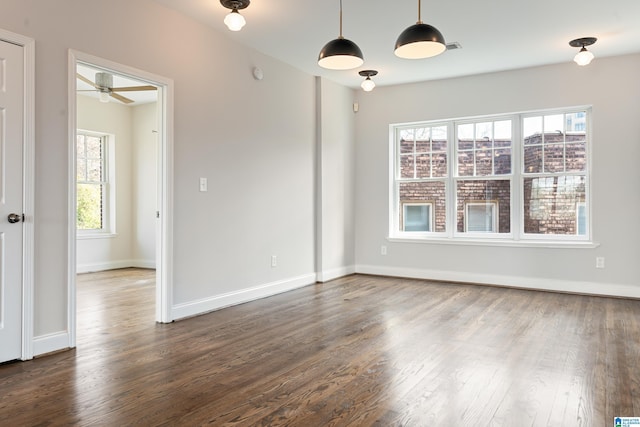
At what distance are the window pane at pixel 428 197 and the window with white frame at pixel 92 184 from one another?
4849mm

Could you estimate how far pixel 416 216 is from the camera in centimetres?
654

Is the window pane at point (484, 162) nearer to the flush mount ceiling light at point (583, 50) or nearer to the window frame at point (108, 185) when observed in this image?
the flush mount ceiling light at point (583, 50)

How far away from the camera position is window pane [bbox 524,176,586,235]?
549 cm

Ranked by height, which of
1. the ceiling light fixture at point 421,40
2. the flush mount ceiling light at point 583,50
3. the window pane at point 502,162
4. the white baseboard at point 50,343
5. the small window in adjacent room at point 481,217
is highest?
the flush mount ceiling light at point 583,50

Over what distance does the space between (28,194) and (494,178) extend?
5128 millimetres

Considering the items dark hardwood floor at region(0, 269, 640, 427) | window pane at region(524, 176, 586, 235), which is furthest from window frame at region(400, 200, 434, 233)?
dark hardwood floor at region(0, 269, 640, 427)

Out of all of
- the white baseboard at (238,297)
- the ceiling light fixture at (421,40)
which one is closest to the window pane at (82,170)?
the white baseboard at (238,297)

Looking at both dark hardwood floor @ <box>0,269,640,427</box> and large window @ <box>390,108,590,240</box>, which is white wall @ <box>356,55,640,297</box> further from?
dark hardwood floor @ <box>0,269,640,427</box>

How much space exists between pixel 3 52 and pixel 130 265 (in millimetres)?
5348

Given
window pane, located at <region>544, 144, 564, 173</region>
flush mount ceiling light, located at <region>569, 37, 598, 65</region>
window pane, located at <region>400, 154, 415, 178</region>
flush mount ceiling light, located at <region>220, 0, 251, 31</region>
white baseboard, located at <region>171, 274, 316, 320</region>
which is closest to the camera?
flush mount ceiling light, located at <region>220, 0, 251, 31</region>

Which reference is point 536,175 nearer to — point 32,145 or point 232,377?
point 232,377

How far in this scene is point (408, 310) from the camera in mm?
4441

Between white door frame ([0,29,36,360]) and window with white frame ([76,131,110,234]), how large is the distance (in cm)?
461

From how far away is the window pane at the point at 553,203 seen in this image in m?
5.49
